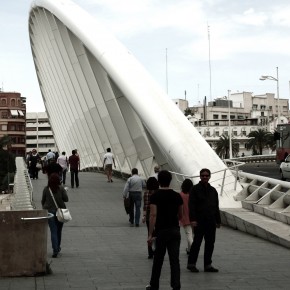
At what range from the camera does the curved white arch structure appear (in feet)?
57.6

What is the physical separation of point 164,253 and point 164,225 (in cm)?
30

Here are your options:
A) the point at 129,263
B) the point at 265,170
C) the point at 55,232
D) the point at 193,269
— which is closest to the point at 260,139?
the point at 265,170

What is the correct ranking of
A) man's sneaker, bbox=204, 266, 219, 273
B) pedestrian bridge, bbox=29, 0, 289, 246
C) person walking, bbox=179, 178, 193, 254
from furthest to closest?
pedestrian bridge, bbox=29, 0, 289, 246
person walking, bbox=179, 178, 193, 254
man's sneaker, bbox=204, 266, 219, 273

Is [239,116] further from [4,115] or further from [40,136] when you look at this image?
[40,136]

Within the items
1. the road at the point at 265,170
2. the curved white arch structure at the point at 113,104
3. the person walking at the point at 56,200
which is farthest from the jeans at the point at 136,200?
the road at the point at 265,170

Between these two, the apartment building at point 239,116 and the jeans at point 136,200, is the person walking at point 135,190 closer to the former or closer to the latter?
the jeans at point 136,200

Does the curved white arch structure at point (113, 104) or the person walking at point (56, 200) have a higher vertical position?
the curved white arch structure at point (113, 104)

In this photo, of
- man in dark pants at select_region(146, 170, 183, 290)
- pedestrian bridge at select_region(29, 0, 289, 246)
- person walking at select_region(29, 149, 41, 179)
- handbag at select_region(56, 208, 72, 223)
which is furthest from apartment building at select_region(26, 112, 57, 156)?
man in dark pants at select_region(146, 170, 183, 290)

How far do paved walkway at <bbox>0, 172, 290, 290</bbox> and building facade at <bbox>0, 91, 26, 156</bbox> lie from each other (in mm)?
108824

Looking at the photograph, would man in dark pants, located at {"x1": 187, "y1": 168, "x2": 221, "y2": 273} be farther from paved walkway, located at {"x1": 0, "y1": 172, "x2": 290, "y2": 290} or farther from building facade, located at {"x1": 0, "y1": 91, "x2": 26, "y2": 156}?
building facade, located at {"x1": 0, "y1": 91, "x2": 26, "y2": 156}

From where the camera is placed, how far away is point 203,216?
886 centimetres

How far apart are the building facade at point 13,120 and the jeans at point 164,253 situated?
11539 centimetres

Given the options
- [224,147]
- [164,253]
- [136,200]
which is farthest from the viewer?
[224,147]

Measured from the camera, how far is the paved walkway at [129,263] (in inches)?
309
